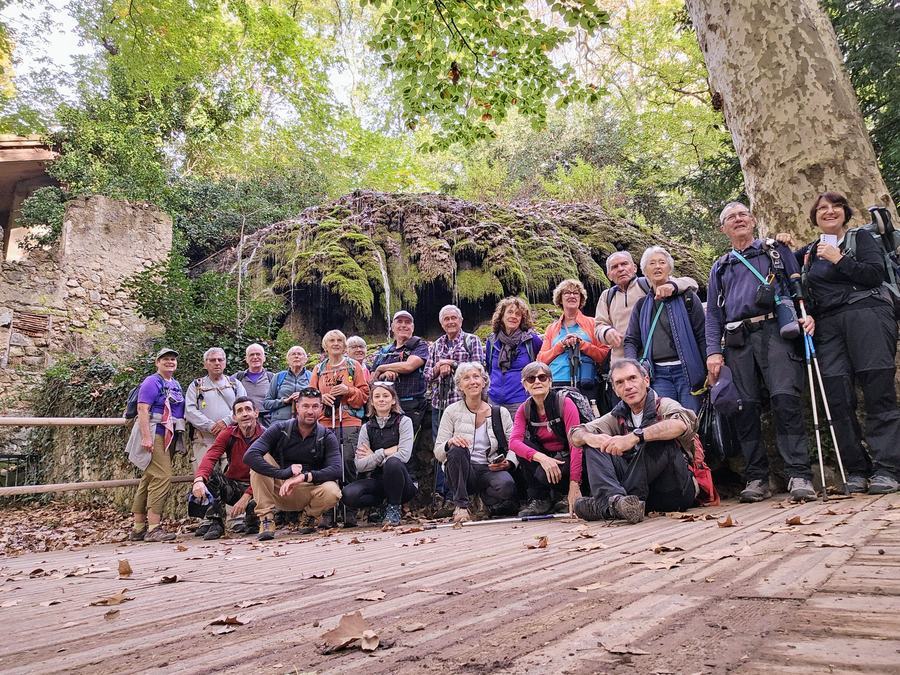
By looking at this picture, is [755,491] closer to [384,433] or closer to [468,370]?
[468,370]

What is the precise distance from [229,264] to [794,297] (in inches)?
540

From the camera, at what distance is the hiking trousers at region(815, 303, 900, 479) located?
4.02 metres

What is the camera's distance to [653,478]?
394 centimetres

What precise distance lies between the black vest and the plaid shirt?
1.46ft

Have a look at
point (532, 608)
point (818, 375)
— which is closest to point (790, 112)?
point (818, 375)

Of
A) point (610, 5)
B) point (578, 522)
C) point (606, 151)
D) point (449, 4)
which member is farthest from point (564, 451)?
point (606, 151)

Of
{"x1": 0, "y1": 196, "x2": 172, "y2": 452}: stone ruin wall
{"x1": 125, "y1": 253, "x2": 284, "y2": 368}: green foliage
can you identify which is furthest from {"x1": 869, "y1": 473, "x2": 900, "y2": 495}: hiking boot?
{"x1": 0, "y1": 196, "x2": 172, "y2": 452}: stone ruin wall

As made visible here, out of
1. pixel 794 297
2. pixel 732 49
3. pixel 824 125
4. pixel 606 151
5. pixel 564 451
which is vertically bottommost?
pixel 564 451

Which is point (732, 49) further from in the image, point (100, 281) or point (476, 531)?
point (100, 281)

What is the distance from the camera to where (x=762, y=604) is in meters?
1.44

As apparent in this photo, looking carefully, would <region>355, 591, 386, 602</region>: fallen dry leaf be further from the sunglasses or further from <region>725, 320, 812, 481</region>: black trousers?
<region>725, 320, 812, 481</region>: black trousers

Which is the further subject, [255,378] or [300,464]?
[255,378]

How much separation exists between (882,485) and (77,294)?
15.1 meters

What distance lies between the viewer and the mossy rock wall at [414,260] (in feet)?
39.8
